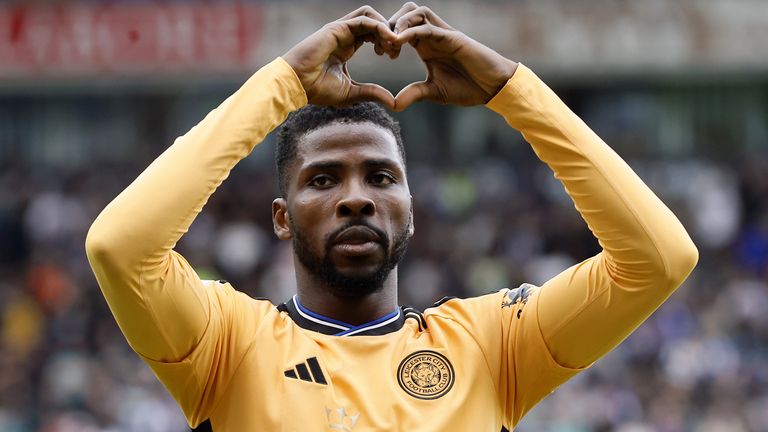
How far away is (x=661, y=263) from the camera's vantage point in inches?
152

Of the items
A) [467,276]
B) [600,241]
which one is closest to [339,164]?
[600,241]

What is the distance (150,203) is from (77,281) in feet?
40.6

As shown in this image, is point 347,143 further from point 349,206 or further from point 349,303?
point 349,303

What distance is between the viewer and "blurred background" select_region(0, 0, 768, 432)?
43.5ft

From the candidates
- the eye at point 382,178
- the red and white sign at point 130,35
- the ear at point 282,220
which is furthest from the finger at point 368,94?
the red and white sign at point 130,35

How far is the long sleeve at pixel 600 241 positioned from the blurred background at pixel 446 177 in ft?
27.0

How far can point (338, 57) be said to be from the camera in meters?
4.03

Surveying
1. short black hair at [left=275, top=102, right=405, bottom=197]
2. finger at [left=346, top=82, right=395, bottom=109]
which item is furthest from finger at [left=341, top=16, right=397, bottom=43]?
short black hair at [left=275, top=102, right=405, bottom=197]

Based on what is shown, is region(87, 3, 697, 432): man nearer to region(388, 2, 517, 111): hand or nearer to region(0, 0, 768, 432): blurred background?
region(388, 2, 517, 111): hand

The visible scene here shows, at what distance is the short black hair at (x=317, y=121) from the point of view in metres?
4.18

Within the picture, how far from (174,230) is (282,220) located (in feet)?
2.23

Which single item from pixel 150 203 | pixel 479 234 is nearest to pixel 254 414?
pixel 150 203

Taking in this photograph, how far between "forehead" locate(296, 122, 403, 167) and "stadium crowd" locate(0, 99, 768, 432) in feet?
26.9

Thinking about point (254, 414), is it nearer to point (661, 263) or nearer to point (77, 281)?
point (661, 263)
